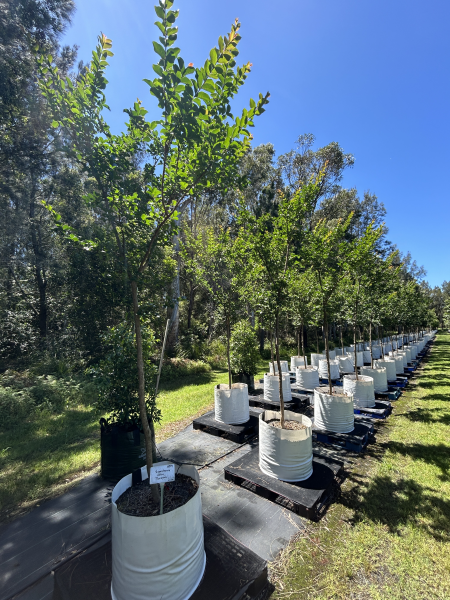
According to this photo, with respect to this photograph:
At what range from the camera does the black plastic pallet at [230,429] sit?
4.40 m

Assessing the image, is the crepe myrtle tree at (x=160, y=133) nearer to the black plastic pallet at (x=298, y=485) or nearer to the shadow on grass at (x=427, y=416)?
the black plastic pallet at (x=298, y=485)

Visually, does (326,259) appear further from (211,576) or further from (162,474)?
(211,576)

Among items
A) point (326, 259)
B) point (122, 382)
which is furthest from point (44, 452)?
point (326, 259)

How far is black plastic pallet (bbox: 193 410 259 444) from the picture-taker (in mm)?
4398

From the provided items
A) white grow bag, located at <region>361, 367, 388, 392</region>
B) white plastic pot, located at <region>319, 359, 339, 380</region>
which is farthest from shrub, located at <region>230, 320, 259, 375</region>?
white grow bag, located at <region>361, 367, 388, 392</region>

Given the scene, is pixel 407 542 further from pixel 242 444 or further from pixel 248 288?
pixel 248 288

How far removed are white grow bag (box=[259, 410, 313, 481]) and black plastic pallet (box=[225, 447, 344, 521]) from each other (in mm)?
78

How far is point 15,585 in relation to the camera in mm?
2035

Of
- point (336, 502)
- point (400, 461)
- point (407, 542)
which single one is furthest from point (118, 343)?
point (400, 461)

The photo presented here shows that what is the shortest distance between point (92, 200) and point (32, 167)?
26.4 ft

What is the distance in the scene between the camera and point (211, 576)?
1831mm

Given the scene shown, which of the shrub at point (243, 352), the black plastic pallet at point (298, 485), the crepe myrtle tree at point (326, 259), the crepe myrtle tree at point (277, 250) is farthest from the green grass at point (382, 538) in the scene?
the shrub at point (243, 352)

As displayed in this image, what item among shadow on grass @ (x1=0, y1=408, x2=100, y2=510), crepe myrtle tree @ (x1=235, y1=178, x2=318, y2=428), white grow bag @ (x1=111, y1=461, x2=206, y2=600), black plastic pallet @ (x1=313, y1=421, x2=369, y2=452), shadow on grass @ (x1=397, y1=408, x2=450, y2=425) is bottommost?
shadow on grass @ (x1=0, y1=408, x2=100, y2=510)

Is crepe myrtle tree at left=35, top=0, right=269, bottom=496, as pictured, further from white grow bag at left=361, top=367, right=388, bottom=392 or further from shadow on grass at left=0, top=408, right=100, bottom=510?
white grow bag at left=361, top=367, right=388, bottom=392
